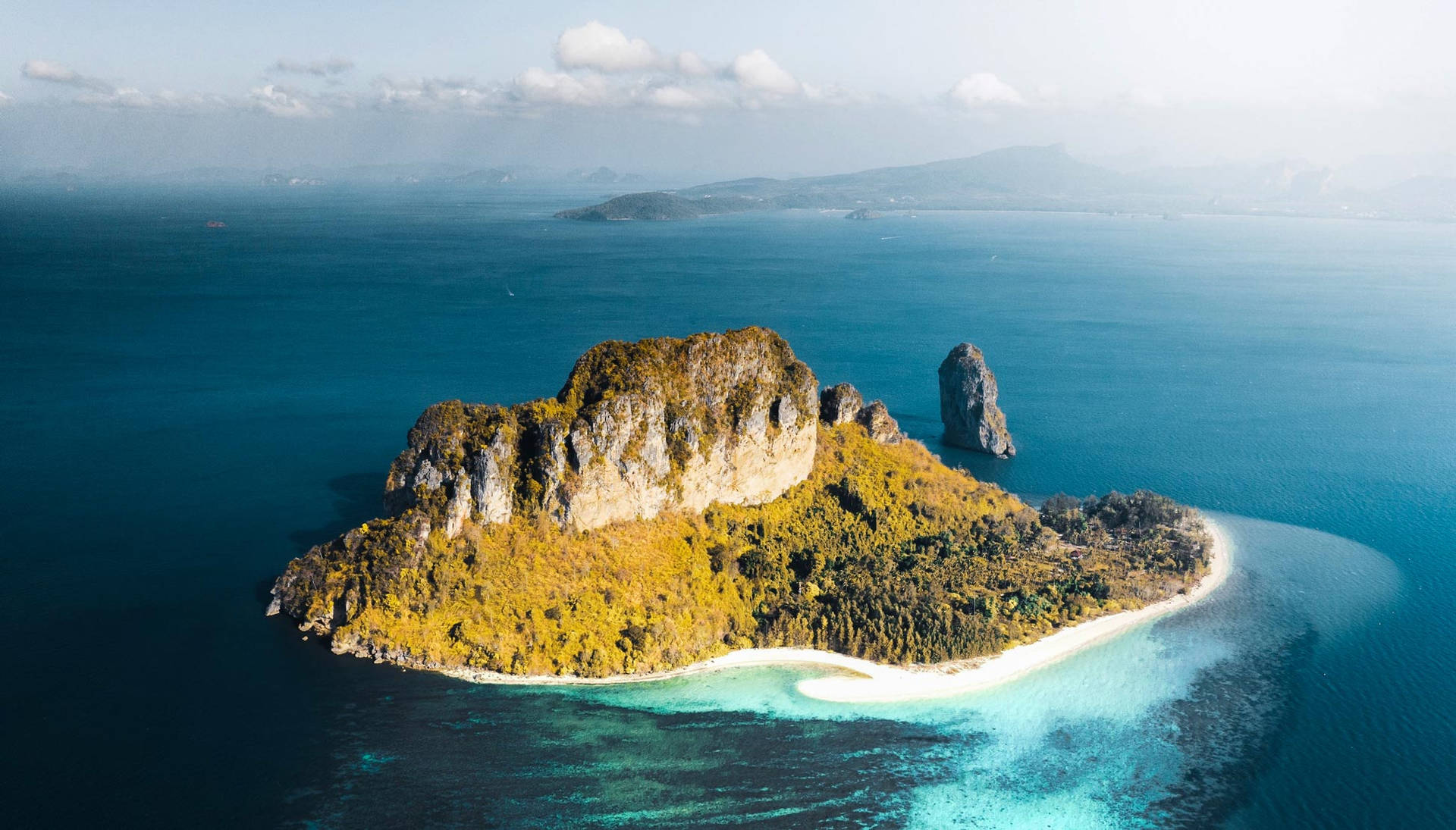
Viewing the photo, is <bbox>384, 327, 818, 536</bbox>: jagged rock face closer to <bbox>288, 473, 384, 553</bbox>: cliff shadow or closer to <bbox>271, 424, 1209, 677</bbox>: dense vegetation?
<bbox>271, 424, 1209, 677</bbox>: dense vegetation

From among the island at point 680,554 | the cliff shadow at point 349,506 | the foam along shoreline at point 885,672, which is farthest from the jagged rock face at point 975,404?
the cliff shadow at point 349,506

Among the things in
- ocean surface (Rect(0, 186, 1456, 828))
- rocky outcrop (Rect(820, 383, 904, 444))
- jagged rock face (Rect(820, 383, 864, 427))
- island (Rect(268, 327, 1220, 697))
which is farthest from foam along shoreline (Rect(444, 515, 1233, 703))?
jagged rock face (Rect(820, 383, 864, 427))

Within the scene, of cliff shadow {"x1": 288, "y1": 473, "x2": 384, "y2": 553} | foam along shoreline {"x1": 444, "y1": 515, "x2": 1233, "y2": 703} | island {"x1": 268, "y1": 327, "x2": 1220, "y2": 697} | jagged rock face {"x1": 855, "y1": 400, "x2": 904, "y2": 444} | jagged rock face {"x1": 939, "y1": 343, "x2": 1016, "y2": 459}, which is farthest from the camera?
jagged rock face {"x1": 939, "y1": 343, "x2": 1016, "y2": 459}

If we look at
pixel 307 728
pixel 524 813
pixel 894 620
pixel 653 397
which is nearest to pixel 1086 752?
pixel 894 620

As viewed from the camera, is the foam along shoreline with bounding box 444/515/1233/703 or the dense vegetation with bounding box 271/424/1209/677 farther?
the dense vegetation with bounding box 271/424/1209/677

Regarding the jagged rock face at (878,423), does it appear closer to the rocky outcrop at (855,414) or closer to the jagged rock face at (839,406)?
the rocky outcrop at (855,414)

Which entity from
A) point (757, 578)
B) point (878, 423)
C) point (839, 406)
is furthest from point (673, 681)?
point (878, 423)

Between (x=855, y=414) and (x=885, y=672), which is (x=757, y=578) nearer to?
(x=885, y=672)

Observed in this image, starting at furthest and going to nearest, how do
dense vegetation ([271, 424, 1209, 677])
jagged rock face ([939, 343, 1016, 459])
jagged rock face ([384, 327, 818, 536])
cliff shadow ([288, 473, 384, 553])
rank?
jagged rock face ([939, 343, 1016, 459]), cliff shadow ([288, 473, 384, 553]), jagged rock face ([384, 327, 818, 536]), dense vegetation ([271, 424, 1209, 677])
